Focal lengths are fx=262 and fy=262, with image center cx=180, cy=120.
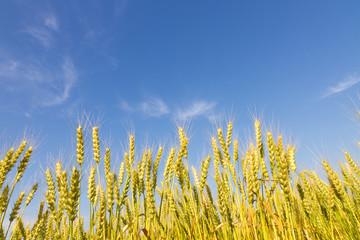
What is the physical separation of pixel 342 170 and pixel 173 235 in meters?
3.45

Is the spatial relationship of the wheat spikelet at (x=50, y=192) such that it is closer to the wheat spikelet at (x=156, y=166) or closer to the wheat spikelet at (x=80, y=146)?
the wheat spikelet at (x=80, y=146)

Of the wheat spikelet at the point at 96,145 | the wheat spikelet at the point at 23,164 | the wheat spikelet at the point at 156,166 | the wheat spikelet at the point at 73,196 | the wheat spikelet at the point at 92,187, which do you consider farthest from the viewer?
the wheat spikelet at the point at 156,166

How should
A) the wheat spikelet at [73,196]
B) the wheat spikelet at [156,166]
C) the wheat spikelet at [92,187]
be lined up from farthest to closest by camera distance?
the wheat spikelet at [156,166]
the wheat spikelet at [92,187]
the wheat spikelet at [73,196]

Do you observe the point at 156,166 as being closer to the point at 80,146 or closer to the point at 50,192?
the point at 80,146

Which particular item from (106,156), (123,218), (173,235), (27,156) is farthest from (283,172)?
(27,156)

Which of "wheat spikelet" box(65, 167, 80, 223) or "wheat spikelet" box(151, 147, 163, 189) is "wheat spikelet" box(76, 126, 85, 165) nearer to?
"wheat spikelet" box(65, 167, 80, 223)

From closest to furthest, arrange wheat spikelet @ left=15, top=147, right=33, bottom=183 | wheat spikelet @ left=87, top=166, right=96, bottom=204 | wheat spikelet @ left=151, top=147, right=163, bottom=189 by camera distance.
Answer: wheat spikelet @ left=87, top=166, right=96, bottom=204 → wheat spikelet @ left=15, top=147, right=33, bottom=183 → wheat spikelet @ left=151, top=147, right=163, bottom=189

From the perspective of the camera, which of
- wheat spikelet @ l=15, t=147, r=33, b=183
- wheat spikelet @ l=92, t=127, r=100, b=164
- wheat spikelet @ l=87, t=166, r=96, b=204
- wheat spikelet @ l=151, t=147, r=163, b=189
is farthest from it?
wheat spikelet @ l=151, t=147, r=163, b=189

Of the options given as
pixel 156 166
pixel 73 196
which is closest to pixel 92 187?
pixel 73 196

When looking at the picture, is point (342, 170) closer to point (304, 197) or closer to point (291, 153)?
point (304, 197)

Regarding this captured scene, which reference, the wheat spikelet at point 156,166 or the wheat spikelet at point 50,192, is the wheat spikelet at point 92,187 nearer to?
the wheat spikelet at point 50,192

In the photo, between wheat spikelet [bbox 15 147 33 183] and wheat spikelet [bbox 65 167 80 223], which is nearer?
wheat spikelet [bbox 65 167 80 223]

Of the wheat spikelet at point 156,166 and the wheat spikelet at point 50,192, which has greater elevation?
the wheat spikelet at point 156,166

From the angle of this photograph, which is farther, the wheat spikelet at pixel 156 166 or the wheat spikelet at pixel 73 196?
the wheat spikelet at pixel 156 166
